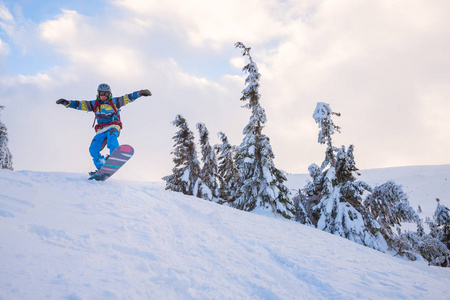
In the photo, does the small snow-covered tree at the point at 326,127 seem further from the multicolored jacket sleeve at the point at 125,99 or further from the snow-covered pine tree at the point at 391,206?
the multicolored jacket sleeve at the point at 125,99

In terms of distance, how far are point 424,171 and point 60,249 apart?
189ft

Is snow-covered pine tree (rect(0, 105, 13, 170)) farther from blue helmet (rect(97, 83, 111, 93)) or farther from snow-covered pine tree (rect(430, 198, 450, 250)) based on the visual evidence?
snow-covered pine tree (rect(430, 198, 450, 250))

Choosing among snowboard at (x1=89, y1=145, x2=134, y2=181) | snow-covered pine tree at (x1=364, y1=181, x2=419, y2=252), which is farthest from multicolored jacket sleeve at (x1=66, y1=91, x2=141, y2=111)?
snow-covered pine tree at (x1=364, y1=181, x2=419, y2=252)

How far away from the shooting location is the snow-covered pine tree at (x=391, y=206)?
1116 centimetres

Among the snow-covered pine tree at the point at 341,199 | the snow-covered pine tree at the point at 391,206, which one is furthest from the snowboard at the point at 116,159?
the snow-covered pine tree at the point at 391,206

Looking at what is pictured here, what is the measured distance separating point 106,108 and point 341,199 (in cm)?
1144

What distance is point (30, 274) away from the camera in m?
2.21

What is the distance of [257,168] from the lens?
1288 centimetres

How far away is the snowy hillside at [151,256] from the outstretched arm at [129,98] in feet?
7.79

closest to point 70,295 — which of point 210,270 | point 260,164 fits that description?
point 210,270

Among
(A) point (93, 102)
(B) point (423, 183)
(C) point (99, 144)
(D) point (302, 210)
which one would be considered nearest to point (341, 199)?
(D) point (302, 210)

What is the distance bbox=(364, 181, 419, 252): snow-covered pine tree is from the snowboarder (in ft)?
38.7

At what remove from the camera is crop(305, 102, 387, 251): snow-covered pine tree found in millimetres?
Answer: 11305

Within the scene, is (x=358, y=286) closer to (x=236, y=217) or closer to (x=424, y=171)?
(x=236, y=217)
